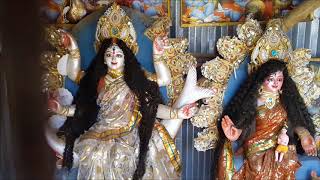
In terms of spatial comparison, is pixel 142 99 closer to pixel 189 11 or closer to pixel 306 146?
pixel 189 11

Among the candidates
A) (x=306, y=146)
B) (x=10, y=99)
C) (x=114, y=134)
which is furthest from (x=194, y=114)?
(x=10, y=99)

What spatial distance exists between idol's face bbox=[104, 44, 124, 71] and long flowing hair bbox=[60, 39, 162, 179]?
0.03 meters

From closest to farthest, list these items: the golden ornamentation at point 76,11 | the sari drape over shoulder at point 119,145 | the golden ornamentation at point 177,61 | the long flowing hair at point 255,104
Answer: the sari drape over shoulder at point 119,145, the long flowing hair at point 255,104, the golden ornamentation at point 177,61, the golden ornamentation at point 76,11

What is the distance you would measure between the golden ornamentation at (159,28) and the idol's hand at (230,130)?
0.54 metres

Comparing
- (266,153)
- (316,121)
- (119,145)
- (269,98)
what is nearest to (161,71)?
(119,145)

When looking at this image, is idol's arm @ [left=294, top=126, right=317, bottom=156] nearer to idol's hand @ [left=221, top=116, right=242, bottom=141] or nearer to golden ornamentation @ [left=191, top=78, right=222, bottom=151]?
idol's hand @ [left=221, top=116, right=242, bottom=141]

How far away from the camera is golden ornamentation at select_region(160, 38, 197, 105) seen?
81.6 inches

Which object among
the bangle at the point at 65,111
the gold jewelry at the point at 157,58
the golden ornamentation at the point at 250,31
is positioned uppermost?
the golden ornamentation at the point at 250,31

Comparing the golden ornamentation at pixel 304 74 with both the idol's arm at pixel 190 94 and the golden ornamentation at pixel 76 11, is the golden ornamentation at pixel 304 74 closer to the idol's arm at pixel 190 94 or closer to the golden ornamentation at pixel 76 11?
the idol's arm at pixel 190 94

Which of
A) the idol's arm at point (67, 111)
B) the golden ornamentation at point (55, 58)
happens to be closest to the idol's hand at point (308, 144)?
the idol's arm at point (67, 111)

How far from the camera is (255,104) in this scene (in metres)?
1.98

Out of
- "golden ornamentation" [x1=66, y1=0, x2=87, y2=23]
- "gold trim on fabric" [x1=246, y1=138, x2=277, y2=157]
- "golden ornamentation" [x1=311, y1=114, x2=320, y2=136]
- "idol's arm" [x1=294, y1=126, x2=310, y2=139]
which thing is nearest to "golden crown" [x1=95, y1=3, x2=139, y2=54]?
"golden ornamentation" [x1=66, y1=0, x2=87, y2=23]

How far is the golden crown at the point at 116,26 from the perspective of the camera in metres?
1.94

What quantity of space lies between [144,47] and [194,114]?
45 centimetres
